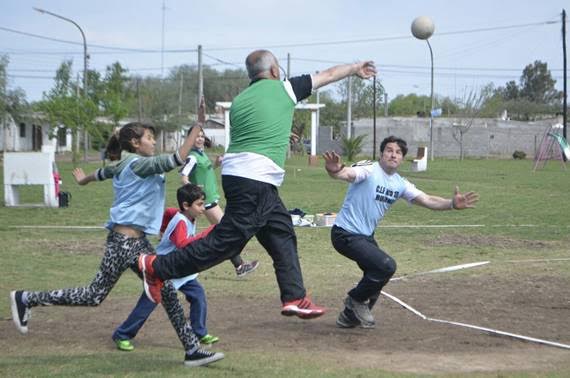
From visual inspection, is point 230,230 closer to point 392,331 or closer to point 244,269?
point 392,331

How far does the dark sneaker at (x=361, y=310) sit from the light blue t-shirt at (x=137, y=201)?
2024mm

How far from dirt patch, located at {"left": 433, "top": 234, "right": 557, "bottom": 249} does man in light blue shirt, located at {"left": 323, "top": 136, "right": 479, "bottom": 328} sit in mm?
6410

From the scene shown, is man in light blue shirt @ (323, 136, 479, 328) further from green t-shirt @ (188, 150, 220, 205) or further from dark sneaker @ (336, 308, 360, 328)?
green t-shirt @ (188, 150, 220, 205)

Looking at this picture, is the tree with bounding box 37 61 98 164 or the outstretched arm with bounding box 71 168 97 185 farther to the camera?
the tree with bounding box 37 61 98 164

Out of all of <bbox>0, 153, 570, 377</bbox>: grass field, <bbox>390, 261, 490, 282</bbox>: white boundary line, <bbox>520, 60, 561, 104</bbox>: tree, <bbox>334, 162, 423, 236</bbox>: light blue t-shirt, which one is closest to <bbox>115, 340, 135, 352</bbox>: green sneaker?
<bbox>0, 153, 570, 377</bbox>: grass field

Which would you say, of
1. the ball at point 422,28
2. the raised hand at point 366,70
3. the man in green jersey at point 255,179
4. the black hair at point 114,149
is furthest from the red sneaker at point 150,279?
the ball at point 422,28

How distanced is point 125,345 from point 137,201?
120 centimetres

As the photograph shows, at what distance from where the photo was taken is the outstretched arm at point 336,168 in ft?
23.9

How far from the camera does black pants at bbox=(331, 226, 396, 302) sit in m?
7.48

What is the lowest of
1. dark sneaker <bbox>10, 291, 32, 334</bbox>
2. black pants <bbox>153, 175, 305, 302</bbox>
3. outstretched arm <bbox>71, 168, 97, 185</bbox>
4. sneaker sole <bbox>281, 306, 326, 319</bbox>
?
dark sneaker <bbox>10, 291, 32, 334</bbox>

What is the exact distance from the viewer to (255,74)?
639 centimetres

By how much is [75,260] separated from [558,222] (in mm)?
10250

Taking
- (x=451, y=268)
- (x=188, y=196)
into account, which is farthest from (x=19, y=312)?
(x=451, y=268)

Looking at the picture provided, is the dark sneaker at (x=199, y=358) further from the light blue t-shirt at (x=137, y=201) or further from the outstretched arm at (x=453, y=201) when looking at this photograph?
the outstretched arm at (x=453, y=201)
